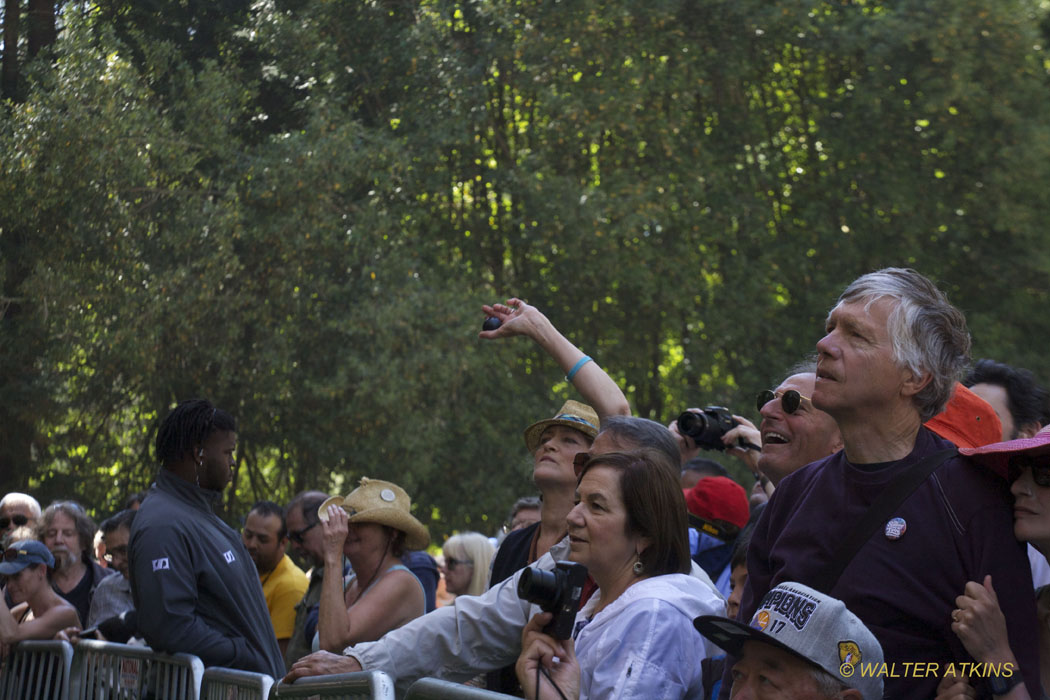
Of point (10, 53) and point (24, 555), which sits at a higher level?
point (10, 53)

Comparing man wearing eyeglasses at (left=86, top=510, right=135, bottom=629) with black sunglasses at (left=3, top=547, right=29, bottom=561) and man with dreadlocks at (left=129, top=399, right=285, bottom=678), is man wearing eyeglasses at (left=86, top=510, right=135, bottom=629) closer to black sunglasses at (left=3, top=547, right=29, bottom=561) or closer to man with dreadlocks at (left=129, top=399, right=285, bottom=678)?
black sunglasses at (left=3, top=547, right=29, bottom=561)

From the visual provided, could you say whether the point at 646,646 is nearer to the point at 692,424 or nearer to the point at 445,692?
the point at 445,692

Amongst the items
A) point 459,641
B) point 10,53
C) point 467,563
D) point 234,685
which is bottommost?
point 467,563

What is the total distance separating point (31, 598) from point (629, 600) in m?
3.87

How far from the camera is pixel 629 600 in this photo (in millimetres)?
2885

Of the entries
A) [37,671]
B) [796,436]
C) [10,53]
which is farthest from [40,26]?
[796,436]

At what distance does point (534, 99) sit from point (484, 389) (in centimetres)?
369

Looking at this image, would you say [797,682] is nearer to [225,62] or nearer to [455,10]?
[225,62]

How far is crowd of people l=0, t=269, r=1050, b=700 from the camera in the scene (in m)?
2.31

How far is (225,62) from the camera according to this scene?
10.8m

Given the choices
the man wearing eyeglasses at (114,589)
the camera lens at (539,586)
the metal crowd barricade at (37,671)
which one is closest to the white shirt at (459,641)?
the camera lens at (539,586)

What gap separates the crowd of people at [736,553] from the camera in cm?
231

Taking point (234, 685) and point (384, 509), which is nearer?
point (234, 685)

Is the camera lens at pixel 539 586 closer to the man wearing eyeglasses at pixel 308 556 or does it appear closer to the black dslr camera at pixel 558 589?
the black dslr camera at pixel 558 589
